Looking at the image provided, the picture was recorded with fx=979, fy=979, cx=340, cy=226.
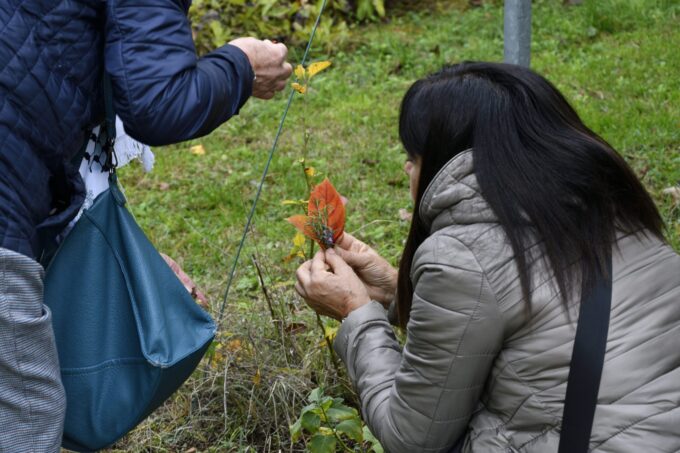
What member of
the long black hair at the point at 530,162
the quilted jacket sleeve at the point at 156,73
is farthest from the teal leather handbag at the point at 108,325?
the long black hair at the point at 530,162

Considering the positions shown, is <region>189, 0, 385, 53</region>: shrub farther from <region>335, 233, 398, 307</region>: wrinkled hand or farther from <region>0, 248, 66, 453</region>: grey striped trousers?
<region>0, 248, 66, 453</region>: grey striped trousers

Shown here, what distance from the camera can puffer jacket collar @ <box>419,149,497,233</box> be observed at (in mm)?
1961

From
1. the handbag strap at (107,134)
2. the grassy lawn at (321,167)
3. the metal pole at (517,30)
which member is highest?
the metal pole at (517,30)

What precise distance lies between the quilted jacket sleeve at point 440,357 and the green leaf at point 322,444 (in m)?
0.37

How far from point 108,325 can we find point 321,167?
2.93m

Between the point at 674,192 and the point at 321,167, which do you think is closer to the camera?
the point at 674,192

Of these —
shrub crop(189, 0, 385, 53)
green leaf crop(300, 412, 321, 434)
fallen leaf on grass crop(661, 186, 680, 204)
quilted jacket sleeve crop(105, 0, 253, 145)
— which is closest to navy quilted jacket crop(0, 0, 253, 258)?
quilted jacket sleeve crop(105, 0, 253, 145)

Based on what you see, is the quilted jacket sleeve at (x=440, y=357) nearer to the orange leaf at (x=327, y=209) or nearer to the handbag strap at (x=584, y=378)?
the handbag strap at (x=584, y=378)

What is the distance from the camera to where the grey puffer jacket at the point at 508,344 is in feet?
6.22

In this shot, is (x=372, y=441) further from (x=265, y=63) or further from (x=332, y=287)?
(x=265, y=63)

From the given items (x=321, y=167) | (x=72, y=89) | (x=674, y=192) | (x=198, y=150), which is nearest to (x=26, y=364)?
(x=72, y=89)

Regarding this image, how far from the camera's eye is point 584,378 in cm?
188

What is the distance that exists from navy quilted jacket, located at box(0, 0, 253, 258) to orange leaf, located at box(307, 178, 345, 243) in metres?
0.53

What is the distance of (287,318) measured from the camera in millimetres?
3328
